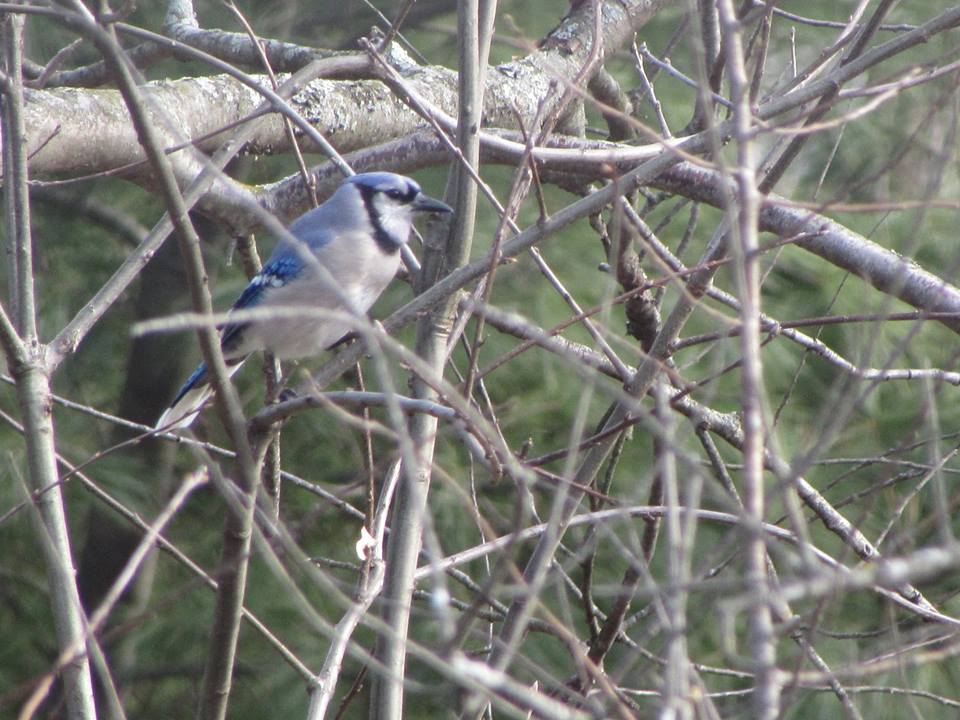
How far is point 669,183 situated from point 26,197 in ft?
4.29

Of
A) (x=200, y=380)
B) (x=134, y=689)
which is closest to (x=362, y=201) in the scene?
(x=200, y=380)

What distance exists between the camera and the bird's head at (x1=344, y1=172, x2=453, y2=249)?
3.01 m

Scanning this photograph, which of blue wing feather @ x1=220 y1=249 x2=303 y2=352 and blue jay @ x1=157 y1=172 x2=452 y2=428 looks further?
blue wing feather @ x1=220 y1=249 x2=303 y2=352

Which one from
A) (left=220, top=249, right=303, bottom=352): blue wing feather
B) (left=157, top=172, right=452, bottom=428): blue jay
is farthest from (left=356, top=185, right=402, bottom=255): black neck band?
(left=220, top=249, right=303, bottom=352): blue wing feather

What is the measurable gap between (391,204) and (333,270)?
0.76 ft

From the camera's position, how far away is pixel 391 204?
310 centimetres

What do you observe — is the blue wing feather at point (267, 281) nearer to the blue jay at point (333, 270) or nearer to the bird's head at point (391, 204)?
the blue jay at point (333, 270)

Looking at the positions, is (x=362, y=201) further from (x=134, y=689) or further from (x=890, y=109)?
(x=890, y=109)

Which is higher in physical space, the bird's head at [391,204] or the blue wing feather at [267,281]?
the bird's head at [391,204]

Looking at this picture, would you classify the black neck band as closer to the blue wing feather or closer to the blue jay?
the blue jay

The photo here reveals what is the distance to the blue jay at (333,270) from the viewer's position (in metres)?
3.08

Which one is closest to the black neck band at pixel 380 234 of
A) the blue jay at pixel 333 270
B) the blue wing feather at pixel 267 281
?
the blue jay at pixel 333 270

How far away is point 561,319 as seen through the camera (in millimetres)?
3818

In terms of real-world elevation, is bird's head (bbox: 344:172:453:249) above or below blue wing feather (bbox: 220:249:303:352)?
above
